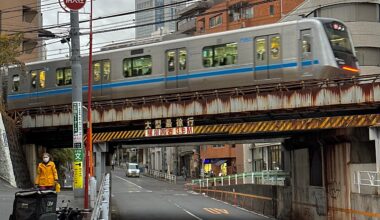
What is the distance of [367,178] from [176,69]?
9712 millimetres

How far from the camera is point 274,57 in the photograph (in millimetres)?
23109

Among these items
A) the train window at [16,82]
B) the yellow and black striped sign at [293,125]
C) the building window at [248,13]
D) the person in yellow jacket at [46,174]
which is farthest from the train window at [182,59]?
the building window at [248,13]

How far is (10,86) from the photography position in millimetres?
33344

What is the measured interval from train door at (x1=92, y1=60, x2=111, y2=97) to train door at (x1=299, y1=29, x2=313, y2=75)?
1039 centimetres

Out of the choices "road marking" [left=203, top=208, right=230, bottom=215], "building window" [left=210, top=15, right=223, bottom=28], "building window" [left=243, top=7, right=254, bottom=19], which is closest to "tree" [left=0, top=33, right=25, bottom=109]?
"road marking" [left=203, top=208, right=230, bottom=215]

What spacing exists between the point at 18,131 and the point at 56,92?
287 centimetres

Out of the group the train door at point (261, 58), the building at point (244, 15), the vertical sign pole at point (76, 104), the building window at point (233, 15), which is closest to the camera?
the vertical sign pole at point (76, 104)

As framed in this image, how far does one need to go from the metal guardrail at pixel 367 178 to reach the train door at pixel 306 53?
4332 mm

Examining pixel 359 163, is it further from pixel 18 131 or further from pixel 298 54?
pixel 18 131

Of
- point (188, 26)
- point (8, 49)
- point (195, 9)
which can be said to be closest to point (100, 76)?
point (8, 49)

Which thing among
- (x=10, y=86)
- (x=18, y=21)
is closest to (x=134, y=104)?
(x=10, y=86)

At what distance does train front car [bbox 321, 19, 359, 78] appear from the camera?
22.4 m

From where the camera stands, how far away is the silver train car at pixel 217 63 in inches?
885

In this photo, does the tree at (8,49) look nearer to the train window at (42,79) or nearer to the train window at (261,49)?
the train window at (42,79)
